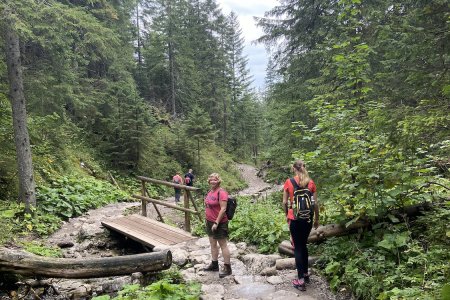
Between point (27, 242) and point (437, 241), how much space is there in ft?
30.2

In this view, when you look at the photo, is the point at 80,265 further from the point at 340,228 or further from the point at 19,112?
the point at 19,112

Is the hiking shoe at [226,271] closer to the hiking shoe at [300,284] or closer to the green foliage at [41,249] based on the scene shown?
the hiking shoe at [300,284]

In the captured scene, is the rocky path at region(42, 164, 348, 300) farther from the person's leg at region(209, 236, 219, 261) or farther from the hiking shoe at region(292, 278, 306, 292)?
the person's leg at region(209, 236, 219, 261)

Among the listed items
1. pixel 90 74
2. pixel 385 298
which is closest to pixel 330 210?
pixel 385 298

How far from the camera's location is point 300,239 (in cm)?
498

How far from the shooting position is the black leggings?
16.1 feet

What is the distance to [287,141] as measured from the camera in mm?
14273

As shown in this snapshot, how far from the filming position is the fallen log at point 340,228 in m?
5.42

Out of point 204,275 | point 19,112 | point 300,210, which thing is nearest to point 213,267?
point 204,275

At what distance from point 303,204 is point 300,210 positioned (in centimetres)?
10

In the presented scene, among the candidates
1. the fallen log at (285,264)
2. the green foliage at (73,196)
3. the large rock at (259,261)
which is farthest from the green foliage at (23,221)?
the fallen log at (285,264)

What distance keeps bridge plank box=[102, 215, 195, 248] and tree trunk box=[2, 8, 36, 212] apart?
2.85 meters

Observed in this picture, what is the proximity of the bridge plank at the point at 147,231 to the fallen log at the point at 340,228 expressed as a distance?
2.85 m

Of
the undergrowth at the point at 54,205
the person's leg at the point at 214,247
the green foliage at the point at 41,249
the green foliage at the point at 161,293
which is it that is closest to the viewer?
the green foliage at the point at 161,293
